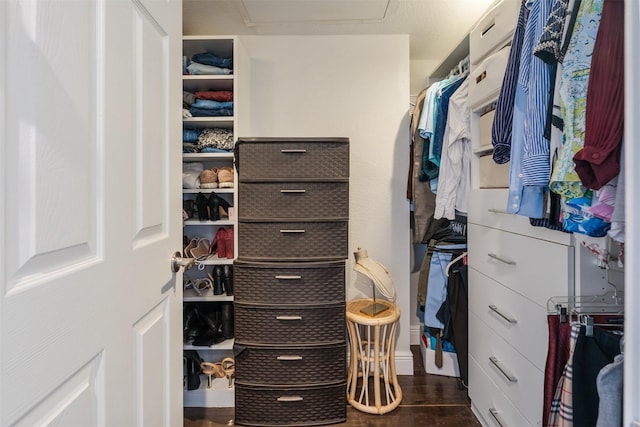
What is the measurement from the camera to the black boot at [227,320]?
1.95 meters

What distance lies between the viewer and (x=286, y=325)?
5.50 ft

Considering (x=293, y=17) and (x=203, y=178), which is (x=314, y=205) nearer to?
(x=203, y=178)

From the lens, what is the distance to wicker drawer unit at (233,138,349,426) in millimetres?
1662

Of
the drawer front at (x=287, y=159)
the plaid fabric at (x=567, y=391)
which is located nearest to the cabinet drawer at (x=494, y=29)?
the drawer front at (x=287, y=159)

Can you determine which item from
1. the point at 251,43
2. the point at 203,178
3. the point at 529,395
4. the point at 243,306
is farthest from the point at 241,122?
the point at 529,395

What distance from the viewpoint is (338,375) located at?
169 cm

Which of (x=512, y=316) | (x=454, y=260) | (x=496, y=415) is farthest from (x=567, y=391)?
(x=454, y=260)

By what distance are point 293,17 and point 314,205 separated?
3.97ft

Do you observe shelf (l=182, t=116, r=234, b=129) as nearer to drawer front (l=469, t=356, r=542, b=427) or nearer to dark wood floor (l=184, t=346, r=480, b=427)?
dark wood floor (l=184, t=346, r=480, b=427)

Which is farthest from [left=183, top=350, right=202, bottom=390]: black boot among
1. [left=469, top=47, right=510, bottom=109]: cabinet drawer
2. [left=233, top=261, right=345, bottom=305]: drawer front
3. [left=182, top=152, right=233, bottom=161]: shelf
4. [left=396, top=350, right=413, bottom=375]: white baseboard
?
[left=469, top=47, right=510, bottom=109]: cabinet drawer

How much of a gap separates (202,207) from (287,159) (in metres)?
0.61

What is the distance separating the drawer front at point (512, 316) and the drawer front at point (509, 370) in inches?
1.3

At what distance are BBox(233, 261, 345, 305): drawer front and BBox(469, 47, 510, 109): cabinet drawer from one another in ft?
3.25

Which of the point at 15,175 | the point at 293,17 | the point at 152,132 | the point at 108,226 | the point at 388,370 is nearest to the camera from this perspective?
the point at 15,175
